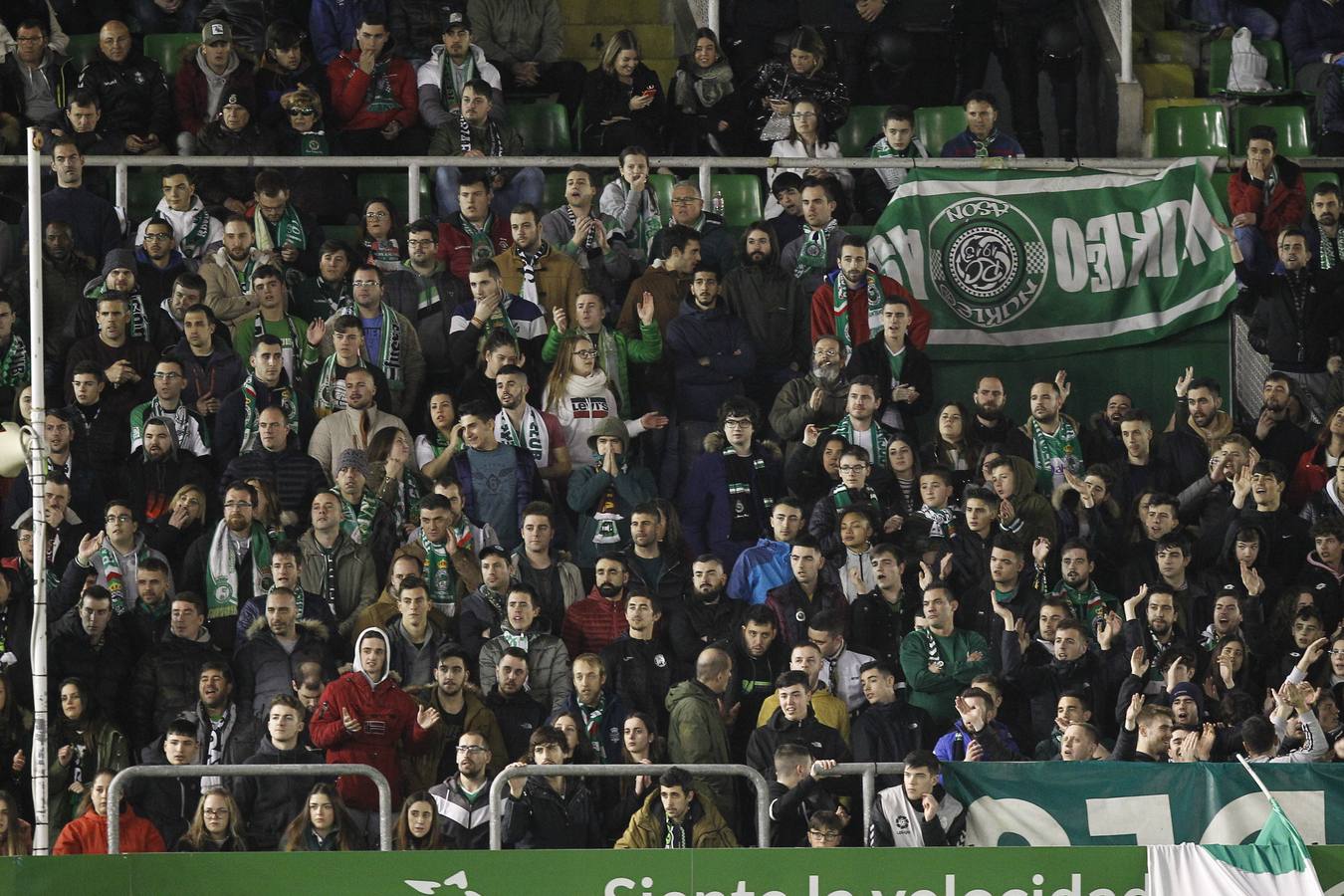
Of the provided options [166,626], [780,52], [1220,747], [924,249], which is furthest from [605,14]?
[1220,747]

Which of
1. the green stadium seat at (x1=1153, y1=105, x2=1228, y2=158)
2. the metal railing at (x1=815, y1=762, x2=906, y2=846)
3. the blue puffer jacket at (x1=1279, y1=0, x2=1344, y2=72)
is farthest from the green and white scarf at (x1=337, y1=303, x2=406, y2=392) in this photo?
the blue puffer jacket at (x1=1279, y1=0, x2=1344, y2=72)

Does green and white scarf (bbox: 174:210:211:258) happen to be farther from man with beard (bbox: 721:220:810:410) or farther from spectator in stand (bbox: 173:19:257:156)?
man with beard (bbox: 721:220:810:410)

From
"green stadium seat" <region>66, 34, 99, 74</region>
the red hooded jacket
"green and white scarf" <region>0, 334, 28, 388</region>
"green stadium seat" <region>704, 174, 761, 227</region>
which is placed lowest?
the red hooded jacket

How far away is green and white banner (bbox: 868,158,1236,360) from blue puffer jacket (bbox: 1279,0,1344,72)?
250 cm

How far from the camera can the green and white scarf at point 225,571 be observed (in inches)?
568

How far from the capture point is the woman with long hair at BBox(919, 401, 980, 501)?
15852 mm

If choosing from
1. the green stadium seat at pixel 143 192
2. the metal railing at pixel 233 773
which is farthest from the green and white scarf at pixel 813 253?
the metal railing at pixel 233 773

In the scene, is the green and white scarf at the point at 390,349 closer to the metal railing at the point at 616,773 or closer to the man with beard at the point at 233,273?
the man with beard at the point at 233,273

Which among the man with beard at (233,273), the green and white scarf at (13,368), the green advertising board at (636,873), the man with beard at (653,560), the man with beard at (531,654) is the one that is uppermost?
the man with beard at (233,273)

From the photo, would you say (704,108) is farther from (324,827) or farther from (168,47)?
(324,827)

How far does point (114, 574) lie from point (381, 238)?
348 cm

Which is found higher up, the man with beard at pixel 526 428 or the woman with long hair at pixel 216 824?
the man with beard at pixel 526 428

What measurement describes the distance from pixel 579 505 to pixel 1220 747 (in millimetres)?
4227

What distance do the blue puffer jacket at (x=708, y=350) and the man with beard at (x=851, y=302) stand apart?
24.4 inches
